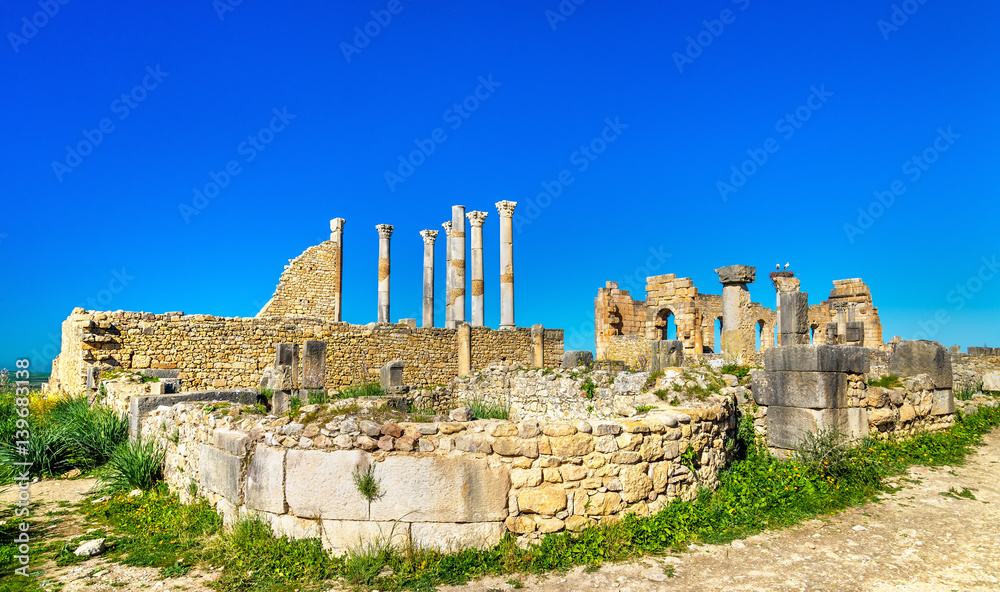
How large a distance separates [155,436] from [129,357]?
26.9 ft

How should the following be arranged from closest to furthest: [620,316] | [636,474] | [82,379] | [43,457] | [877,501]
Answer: [636,474] < [877,501] < [43,457] < [82,379] < [620,316]

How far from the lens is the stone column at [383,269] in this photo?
2477 centimetres

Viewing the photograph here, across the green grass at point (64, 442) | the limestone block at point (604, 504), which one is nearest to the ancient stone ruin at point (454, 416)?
the limestone block at point (604, 504)

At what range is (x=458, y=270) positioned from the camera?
24.1 m

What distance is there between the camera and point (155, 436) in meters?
8.16

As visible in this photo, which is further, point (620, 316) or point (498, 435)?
point (620, 316)

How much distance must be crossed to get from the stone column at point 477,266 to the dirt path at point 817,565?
57.4ft

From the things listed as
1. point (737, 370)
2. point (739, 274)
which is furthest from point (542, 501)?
point (739, 274)

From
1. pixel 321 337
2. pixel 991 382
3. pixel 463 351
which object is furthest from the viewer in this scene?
pixel 463 351

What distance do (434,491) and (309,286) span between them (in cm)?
1973

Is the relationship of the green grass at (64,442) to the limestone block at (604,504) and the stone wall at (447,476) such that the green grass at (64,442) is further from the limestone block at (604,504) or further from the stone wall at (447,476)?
the limestone block at (604,504)

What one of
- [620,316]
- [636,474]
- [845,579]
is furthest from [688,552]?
[620,316]

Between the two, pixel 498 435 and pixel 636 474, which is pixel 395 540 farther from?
pixel 636 474

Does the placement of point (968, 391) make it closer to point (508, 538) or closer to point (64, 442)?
point (508, 538)
